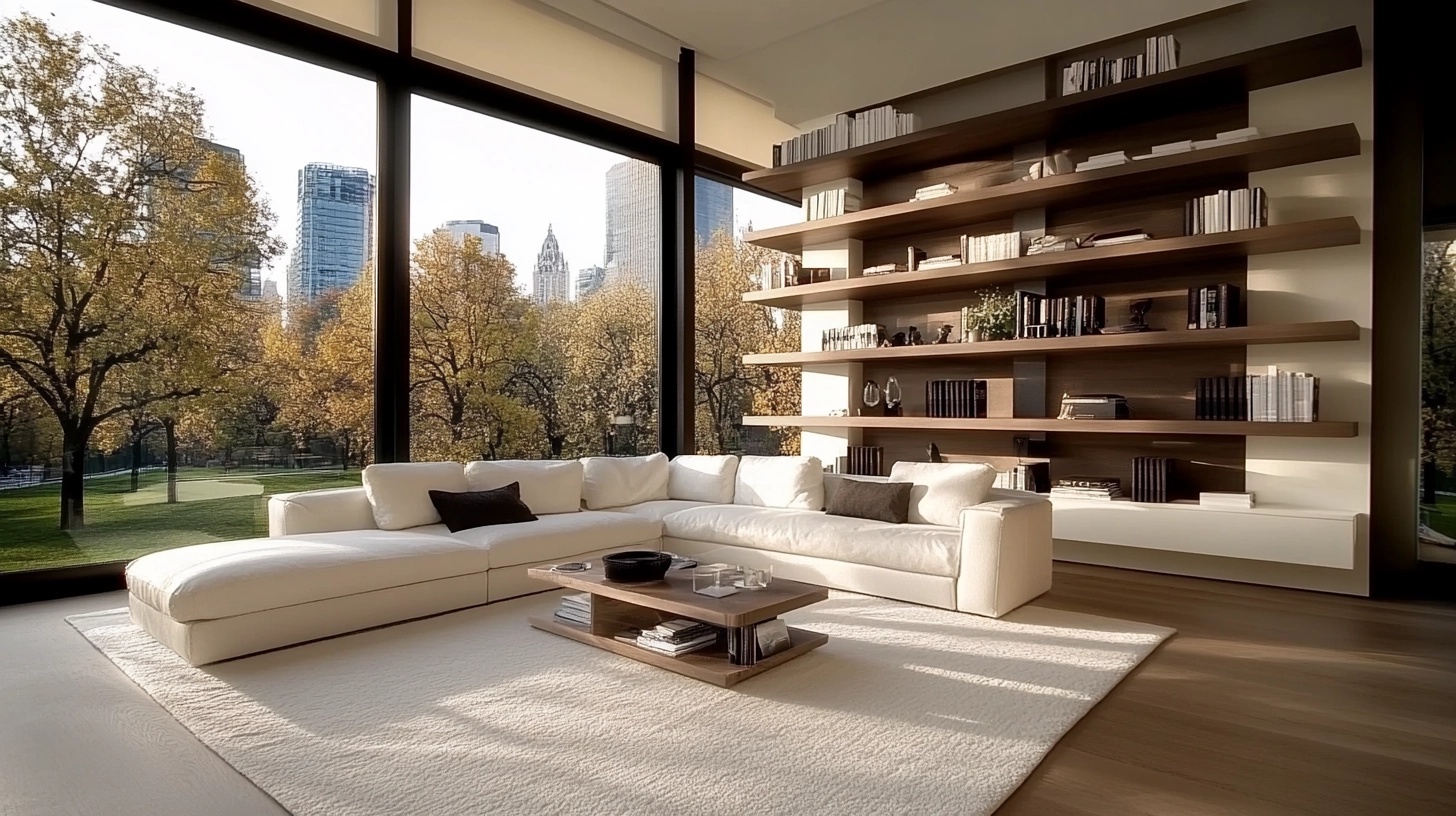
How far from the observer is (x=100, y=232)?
14.1 ft

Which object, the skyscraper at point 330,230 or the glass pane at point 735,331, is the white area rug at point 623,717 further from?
the glass pane at point 735,331

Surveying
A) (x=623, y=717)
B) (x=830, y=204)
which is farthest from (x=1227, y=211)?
(x=623, y=717)

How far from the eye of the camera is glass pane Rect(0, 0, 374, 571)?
412 centimetres

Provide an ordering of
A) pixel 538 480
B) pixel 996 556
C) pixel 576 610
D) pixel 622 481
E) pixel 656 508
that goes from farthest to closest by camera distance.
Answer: pixel 622 481 → pixel 656 508 → pixel 538 480 → pixel 996 556 → pixel 576 610

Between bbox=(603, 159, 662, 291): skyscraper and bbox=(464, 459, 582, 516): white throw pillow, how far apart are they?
219cm

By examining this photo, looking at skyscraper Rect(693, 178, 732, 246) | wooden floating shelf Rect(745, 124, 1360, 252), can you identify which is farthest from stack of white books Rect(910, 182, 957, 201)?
skyscraper Rect(693, 178, 732, 246)

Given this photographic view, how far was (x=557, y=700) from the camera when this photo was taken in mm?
2805

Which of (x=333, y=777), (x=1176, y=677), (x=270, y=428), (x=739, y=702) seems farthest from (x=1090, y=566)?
(x=270, y=428)

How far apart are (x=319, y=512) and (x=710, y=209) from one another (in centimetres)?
453

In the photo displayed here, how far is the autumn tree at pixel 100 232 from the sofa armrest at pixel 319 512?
3.54 feet

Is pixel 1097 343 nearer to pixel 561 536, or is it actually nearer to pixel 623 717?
pixel 561 536

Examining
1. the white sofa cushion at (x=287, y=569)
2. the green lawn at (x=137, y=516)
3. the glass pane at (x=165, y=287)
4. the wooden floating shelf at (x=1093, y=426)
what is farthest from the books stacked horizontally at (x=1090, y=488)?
the green lawn at (x=137, y=516)

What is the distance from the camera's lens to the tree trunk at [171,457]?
4.51 m

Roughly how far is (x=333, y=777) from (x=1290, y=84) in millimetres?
5796
